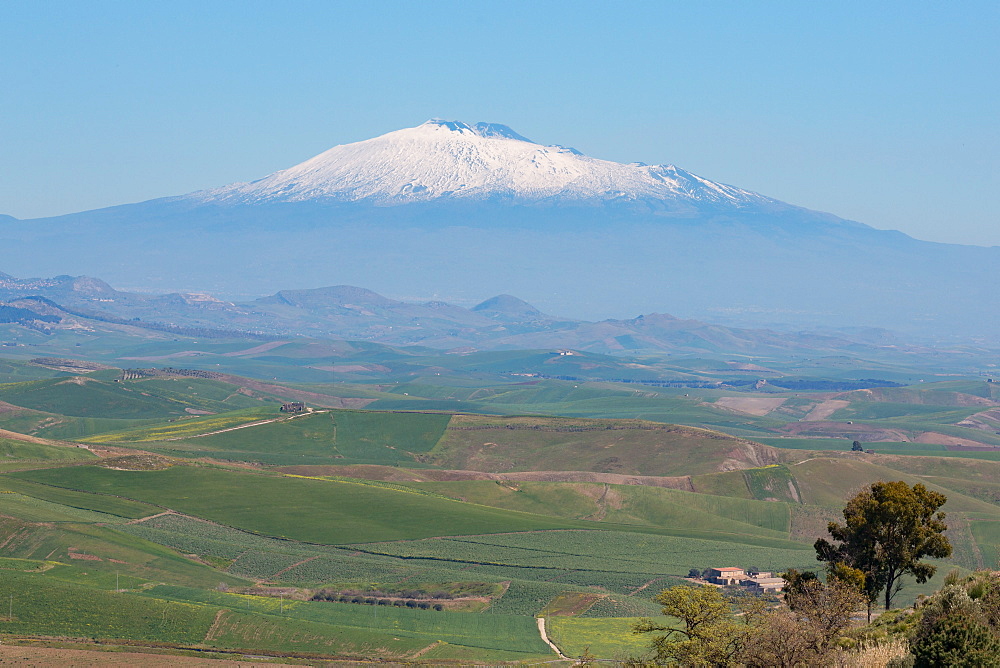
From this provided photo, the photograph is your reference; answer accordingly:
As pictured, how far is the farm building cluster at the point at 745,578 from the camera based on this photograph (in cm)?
10106

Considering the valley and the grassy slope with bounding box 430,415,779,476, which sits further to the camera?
the grassy slope with bounding box 430,415,779,476

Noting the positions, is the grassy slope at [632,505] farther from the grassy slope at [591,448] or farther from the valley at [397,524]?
the grassy slope at [591,448]

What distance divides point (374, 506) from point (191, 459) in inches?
1155

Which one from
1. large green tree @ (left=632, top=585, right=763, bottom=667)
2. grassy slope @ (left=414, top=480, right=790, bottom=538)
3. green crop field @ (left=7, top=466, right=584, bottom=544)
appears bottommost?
grassy slope @ (left=414, top=480, right=790, bottom=538)

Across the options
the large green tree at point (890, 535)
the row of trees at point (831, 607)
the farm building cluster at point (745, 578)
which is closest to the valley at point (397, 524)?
the farm building cluster at point (745, 578)

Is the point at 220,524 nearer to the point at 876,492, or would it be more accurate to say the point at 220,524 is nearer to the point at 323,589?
the point at 323,589

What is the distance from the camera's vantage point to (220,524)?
114312 mm

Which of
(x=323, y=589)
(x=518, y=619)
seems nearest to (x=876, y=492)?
(x=518, y=619)

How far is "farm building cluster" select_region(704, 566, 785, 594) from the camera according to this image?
10106 centimetres

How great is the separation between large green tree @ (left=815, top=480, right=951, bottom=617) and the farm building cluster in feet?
124

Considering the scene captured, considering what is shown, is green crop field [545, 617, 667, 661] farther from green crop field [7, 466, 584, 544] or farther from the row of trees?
green crop field [7, 466, 584, 544]

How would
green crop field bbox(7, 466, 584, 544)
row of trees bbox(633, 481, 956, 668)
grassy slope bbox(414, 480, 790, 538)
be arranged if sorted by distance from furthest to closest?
A: 1. grassy slope bbox(414, 480, 790, 538)
2. green crop field bbox(7, 466, 584, 544)
3. row of trees bbox(633, 481, 956, 668)

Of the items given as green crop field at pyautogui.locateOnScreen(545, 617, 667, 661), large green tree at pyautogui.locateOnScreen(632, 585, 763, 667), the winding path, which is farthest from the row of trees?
the winding path

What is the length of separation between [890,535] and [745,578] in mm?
43504
